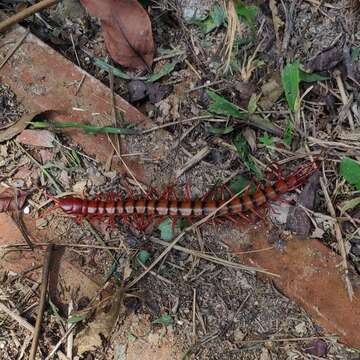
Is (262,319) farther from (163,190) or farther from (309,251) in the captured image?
(163,190)

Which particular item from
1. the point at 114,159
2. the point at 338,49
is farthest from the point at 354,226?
the point at 114,159

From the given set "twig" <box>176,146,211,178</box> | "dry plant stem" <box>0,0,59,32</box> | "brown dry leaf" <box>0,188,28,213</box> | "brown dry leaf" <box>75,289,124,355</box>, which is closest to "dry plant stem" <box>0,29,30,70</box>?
"dry plant stem" <box>0,0,59,32</box>

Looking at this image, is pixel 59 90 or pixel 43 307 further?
pixel 59 90

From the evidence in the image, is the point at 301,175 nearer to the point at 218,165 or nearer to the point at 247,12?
the point at 218,165

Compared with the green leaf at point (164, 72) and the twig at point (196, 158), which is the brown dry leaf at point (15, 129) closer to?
the green leaf at point (164, 72)

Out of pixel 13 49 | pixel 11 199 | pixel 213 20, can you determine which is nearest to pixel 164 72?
pixel 213 20

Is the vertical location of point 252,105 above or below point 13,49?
below
